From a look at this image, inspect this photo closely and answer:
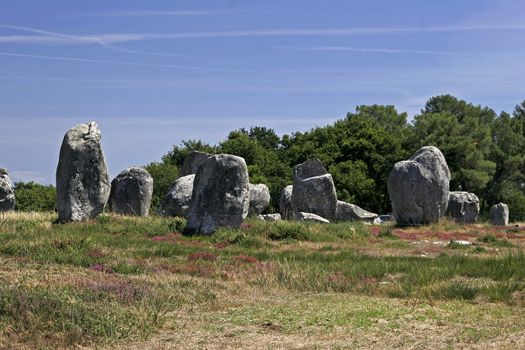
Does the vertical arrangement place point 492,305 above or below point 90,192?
below

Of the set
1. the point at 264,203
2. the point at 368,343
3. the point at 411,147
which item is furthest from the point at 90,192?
the point at 411,147

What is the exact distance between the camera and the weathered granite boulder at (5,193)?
143ft

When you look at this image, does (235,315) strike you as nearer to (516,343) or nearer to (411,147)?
(516,343)

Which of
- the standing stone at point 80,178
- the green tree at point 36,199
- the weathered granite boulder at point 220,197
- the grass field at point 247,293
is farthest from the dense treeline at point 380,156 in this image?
the grass field at point 247,293

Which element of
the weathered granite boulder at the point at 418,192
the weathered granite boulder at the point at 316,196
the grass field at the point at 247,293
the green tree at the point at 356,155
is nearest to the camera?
the grass field at the point at 247,293

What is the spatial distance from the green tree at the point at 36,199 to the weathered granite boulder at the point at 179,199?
27.1 metres

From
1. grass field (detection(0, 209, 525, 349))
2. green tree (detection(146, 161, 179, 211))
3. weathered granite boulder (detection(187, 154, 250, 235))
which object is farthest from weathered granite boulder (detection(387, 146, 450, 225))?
green tree (detection(146, 161, 179, 211))

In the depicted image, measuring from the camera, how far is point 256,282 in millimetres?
17391

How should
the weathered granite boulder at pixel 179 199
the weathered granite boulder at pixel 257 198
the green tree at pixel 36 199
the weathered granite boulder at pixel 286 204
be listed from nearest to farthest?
the weathered granite boulder at pixel 179 199 < the weathered granite boulder at pixel 257 198 < the weathered granite boulder at pixel 286 204 < the green tree at pixel 36 199

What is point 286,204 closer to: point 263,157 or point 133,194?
→ point 133,194

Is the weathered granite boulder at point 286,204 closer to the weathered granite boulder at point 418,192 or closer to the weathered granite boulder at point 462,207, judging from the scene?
the weathered granite boulder at point 418,192

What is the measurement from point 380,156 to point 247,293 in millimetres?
50419

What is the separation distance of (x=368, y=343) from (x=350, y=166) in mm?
51903

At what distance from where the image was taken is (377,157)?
65.0m
